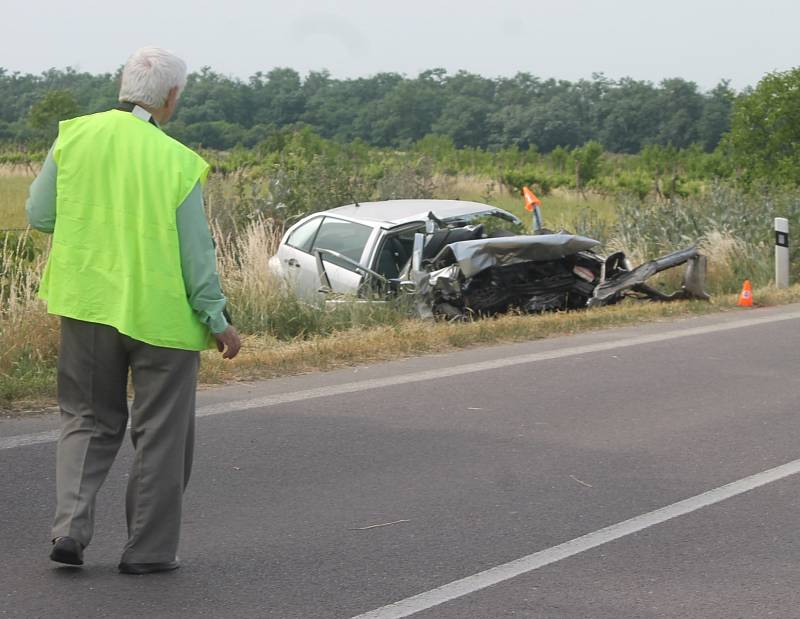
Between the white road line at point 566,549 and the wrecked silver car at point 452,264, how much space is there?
637cm

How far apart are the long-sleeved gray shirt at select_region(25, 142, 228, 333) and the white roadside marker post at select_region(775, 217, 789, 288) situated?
13.3 meters

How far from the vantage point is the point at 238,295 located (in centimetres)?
1298

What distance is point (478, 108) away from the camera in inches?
5226

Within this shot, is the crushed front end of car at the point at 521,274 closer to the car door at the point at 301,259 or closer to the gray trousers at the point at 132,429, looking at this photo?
the car door at the point at 301,259

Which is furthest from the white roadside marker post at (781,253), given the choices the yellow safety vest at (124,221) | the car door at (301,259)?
the yellow safety vest at (124,221)

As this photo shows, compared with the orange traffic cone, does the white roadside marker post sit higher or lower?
higher

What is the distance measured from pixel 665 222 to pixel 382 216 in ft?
20.7

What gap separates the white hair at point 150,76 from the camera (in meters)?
4.73

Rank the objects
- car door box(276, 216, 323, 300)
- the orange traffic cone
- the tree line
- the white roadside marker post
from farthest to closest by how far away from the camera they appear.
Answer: the tree line → the white roadside marker post → the orange traffic cone → car door box(276, 216, 323, 300)

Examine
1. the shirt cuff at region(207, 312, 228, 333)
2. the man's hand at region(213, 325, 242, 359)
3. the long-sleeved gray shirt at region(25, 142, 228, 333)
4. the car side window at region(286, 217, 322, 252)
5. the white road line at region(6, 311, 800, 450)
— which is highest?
the long-sleeved gray shirt at region(25, 142, 228, 333)

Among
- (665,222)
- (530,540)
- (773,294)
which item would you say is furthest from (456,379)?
(665,222)

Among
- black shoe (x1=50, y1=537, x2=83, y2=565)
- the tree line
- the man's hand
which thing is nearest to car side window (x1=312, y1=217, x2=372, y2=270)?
the man's hand

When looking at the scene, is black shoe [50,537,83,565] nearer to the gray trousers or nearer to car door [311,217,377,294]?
the gray trousers

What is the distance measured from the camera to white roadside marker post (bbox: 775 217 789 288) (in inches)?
661
